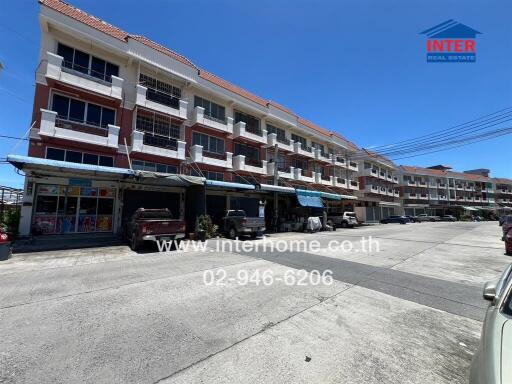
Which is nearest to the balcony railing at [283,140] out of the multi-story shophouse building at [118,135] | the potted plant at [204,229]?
the multi-story shophouse building at [118,135]

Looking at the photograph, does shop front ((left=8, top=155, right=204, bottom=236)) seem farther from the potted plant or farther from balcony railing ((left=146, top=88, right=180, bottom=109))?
balcony railing ((left=146, top=88, right=180, bottom=109))

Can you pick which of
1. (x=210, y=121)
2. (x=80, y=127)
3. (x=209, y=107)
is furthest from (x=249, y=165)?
(x=80, y=127)

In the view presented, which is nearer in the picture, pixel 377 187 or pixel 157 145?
pixel 157 145

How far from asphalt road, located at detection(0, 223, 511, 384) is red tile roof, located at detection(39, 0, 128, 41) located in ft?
54.9

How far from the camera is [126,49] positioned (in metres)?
18.9

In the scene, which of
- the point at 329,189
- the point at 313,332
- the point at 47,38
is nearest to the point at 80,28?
the point at 47,38

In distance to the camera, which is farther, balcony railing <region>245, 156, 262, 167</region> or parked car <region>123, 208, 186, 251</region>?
balcony railing <region>245, 156, 262, 167</region>

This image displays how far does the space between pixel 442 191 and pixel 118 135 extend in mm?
85389

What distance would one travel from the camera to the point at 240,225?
57.9 ft

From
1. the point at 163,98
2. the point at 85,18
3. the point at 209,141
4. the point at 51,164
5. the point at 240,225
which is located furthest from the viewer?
the point at 209,141

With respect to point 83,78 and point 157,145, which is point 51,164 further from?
point 157,145

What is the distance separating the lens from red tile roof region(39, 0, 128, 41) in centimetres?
1648

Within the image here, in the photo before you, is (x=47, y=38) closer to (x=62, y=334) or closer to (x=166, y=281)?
(x=166, y=281)

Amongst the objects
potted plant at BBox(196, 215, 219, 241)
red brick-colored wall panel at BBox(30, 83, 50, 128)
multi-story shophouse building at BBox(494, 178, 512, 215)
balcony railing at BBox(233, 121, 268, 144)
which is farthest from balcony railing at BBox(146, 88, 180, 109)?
multi-story shophouse building at BBox(494, 178, 512, 215)
